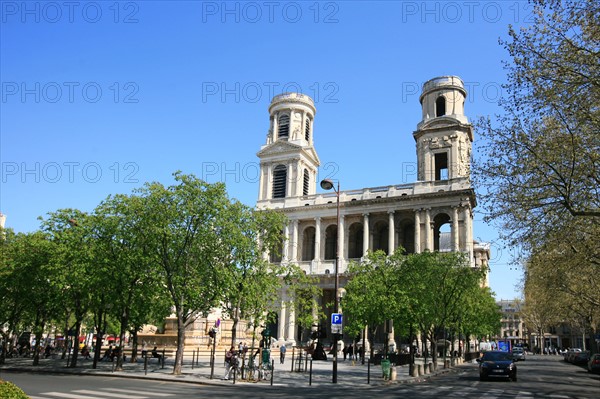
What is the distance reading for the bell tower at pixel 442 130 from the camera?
62472mm

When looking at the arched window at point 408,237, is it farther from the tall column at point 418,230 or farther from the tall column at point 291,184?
the tall column at point 291,184

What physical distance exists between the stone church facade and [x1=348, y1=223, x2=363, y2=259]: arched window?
82mm

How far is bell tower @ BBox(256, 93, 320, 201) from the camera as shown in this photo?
69688mm

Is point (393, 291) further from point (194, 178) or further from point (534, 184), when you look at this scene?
point (534, 184)

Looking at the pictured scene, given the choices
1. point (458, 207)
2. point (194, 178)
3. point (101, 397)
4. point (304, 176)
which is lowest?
point (101, 397)

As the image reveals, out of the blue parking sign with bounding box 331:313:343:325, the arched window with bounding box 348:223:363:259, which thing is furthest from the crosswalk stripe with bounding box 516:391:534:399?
the arched window with bounding box 348:223:363:259

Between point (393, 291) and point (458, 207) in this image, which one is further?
point (458, 207)

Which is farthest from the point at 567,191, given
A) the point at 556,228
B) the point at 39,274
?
the point at 39,274

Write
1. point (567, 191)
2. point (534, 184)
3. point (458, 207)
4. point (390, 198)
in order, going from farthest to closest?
1. point (390, 198)
2. point (458, 207)
3. point (534, 184)
4. point (567, 191)

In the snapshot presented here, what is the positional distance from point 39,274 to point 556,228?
104 feet

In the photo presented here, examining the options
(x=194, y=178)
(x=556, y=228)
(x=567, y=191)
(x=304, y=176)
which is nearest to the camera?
(x=567, y=191)

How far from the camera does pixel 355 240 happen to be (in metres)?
69.1

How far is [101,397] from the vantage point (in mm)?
16766

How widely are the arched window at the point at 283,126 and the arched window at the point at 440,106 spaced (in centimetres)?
2101
